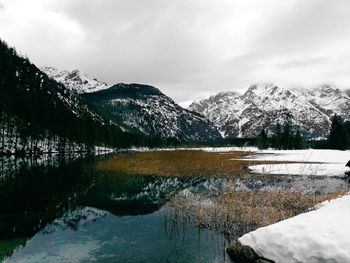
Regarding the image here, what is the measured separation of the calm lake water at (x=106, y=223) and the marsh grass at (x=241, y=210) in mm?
818

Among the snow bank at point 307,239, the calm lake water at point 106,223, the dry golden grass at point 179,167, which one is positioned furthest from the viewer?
the dry golden grass at point 179,167

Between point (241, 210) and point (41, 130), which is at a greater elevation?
point (41, 130)

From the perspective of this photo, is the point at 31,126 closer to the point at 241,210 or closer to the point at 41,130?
the point at 41,130

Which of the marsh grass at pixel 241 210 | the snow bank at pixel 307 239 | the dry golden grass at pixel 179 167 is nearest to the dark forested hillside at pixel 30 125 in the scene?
the dry golden grass at pixel 179 167

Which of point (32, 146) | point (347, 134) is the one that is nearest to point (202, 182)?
point (32, 146)

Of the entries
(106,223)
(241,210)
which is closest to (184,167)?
(106,223)

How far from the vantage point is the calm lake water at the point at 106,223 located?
58.8 feet

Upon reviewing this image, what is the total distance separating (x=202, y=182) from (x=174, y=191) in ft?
21.2

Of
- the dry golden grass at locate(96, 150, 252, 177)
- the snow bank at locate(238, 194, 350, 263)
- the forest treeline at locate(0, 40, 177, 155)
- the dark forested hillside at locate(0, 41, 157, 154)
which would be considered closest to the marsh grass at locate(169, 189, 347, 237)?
the snow bank at locate(238, 194, 350, 263)

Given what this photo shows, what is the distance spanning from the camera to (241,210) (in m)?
22.1

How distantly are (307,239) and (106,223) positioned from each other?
1391 cm

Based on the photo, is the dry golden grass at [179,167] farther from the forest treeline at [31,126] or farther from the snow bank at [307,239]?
the forest treeline at [31,126]

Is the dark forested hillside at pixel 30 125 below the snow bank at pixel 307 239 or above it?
above

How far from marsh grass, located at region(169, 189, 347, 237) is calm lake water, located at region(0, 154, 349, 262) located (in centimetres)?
82
